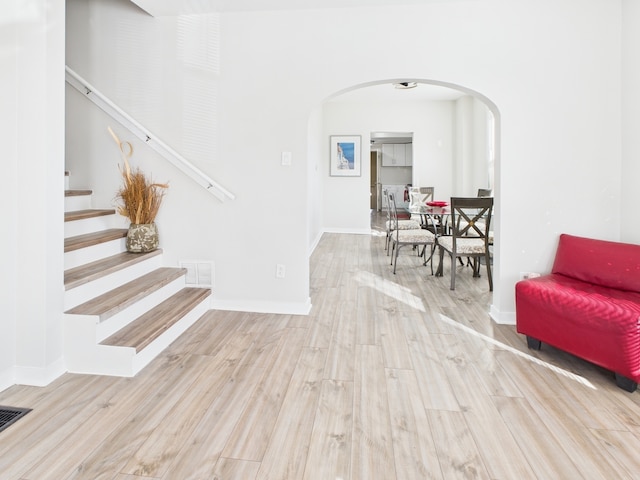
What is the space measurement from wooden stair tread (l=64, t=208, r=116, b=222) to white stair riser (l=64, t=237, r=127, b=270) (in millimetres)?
259

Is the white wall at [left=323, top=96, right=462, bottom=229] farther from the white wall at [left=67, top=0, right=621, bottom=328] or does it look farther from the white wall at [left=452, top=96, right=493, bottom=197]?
the white wall at [left=67, top=0, right=621, bottom=328]

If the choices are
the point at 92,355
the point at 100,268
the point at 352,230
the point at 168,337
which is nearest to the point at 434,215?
the point at 352,230

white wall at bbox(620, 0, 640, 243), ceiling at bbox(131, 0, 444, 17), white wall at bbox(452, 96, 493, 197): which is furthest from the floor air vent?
white wall at bbox(452, 96, 493, 197)

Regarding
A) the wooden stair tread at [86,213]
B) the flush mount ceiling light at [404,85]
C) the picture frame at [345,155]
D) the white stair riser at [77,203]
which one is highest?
the flush mount ceiling light at [404,85]

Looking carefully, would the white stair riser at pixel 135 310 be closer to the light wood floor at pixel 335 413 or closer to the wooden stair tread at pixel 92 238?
the light wood floor at pixel 335 413

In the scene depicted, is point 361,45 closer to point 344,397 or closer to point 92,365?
point 344,397

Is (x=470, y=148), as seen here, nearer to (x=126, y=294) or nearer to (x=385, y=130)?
(x=385, y=130)

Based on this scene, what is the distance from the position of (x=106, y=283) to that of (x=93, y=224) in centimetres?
79

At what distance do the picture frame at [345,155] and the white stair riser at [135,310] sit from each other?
5774 mm

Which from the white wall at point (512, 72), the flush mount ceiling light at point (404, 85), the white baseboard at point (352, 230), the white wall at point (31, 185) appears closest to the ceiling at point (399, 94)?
the flush mount ceiling light at point (404, 85)

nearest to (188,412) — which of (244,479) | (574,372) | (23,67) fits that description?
(244,479)

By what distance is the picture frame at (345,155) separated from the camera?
855cm

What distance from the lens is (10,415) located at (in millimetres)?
1872

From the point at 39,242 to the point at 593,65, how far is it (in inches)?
152
